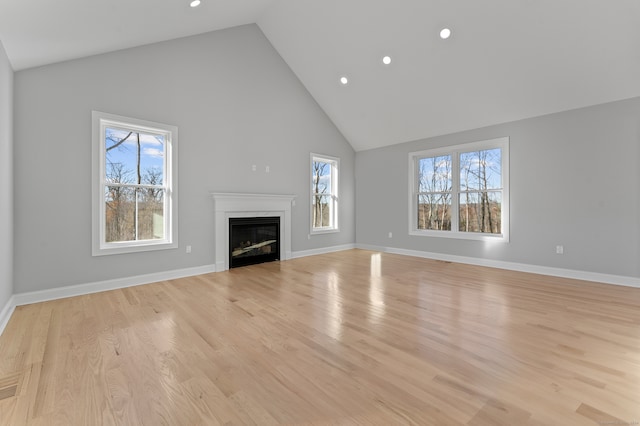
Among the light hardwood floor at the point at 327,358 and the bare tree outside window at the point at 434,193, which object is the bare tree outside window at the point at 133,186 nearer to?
the light hardwood floor at the point at 327,358

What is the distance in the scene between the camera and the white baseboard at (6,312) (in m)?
2.55

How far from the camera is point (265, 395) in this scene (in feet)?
5.25

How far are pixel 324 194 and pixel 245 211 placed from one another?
7.29ft


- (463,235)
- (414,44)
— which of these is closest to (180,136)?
(414,44)

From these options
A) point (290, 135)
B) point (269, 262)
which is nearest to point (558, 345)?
point (269, 262)

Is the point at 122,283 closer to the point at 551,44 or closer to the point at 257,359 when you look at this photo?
the point at 257,359

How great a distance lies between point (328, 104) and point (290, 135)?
3.87 ft

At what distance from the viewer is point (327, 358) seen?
1.99m

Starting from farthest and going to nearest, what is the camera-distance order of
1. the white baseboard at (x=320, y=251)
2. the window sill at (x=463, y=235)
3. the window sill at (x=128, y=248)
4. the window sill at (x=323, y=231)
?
1. the window sill at (x=323, y=231)
2. the white baseboard at (x=320, y=251)
3. the window sill at (x=463, y=235)
4. the window sill at (x=128, y=248)

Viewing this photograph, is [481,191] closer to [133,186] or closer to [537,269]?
[537,269]

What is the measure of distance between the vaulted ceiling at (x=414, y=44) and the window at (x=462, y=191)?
51 centimetres

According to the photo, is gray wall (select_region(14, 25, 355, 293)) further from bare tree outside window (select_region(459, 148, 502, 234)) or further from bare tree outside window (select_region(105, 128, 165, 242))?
bare tree outside window (select_region(459, 148, 502, 234))

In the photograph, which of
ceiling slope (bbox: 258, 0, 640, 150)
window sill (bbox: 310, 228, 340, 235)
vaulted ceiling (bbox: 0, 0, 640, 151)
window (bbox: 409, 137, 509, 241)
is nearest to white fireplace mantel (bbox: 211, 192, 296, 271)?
window sill (bbox: 310, 228, 340, 235)

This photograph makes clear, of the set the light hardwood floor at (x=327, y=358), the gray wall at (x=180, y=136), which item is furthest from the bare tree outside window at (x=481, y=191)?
the gray wall at (x=180, y=136)
